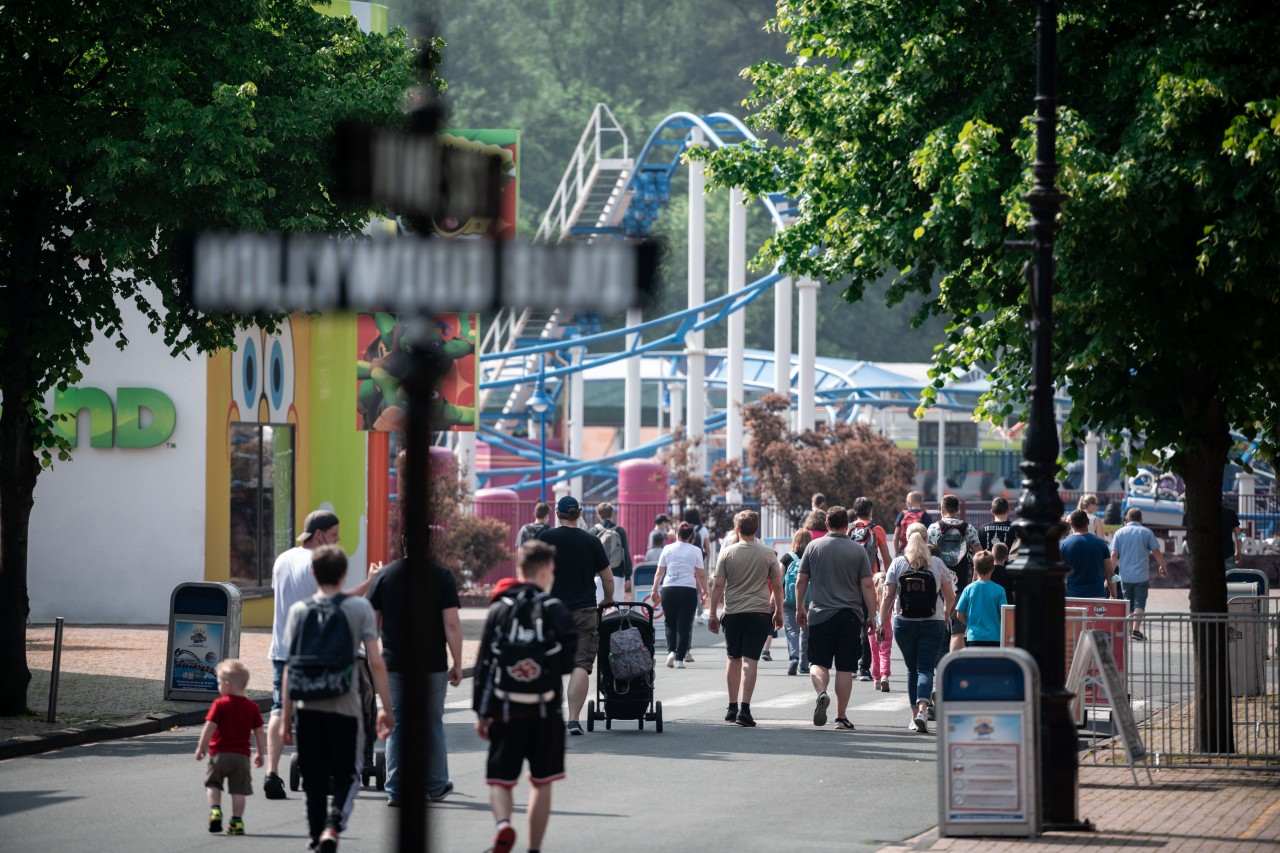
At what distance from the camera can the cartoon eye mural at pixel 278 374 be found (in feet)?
86.3

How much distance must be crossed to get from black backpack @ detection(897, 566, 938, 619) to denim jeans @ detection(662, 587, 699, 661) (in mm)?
4834

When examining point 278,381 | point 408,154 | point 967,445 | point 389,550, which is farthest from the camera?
point 967,445

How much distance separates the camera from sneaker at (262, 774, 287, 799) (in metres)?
10.5

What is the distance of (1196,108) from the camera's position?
10953 millimetres

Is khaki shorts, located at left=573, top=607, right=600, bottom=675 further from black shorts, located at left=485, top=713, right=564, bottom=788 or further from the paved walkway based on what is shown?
black shorts, located at left=485, top=713, right=564, bottom=788

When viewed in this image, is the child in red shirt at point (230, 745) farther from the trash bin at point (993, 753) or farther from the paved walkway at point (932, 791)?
the trash bin at point (993, 753)

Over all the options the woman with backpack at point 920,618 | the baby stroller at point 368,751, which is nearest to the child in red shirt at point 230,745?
the baby stroller at point 368,751

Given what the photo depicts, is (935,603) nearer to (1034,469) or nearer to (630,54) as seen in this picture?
(1034,469)

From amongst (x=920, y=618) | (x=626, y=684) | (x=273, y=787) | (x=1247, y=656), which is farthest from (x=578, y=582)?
(x=1247, y=656)

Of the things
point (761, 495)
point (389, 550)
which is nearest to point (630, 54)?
point (761, 495)

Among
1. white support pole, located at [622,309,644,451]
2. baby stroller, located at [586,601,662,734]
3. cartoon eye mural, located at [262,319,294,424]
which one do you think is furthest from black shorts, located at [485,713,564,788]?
white support pole, located at [622,309,644,451]

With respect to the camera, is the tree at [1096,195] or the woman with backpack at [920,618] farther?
the woman with backpack at [920,618]

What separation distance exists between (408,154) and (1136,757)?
9.36 m

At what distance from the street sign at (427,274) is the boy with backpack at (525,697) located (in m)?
4.68
